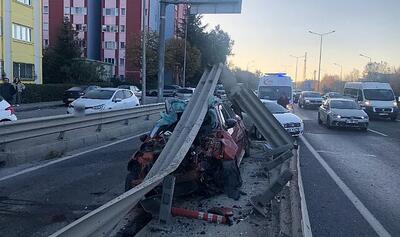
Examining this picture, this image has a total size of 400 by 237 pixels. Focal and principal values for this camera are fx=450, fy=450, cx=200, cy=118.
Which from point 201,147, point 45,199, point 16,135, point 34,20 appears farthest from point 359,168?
point 34,20

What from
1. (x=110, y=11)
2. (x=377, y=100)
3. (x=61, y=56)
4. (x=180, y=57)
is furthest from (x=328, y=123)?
(x=110, y=11)

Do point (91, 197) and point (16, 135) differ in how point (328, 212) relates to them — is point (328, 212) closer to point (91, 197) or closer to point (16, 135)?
point (91, 197)

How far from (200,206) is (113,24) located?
66015 millimetres

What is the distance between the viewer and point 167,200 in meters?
5.36

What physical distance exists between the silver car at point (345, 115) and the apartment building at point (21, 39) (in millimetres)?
24444

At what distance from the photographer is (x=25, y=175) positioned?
8.21 meters

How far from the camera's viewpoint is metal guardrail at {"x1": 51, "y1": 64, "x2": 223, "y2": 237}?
3.04 metres

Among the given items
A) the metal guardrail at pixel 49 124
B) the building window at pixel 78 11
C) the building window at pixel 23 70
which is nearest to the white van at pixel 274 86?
the metal guardrail at pixel 49 124

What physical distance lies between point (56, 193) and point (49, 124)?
399 centimetres

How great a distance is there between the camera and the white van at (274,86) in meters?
25.9

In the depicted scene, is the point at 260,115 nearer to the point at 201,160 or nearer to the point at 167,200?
the point at 201,160

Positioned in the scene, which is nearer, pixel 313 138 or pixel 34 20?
pixel 313 138

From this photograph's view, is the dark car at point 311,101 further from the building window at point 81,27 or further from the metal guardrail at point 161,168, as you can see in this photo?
the building window at point 81,27

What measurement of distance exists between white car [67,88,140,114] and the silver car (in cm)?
890
